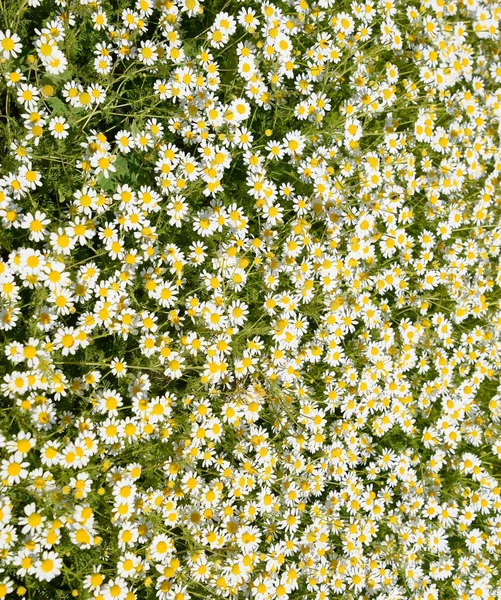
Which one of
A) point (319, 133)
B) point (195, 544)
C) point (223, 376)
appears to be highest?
point (319, 133)

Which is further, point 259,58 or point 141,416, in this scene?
point 259,58

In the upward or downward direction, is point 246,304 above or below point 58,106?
below

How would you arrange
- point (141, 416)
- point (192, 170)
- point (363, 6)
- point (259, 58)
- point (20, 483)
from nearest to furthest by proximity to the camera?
point (20, 483), point (141, 416), point (192, 170), point (259, 58), point (363, 6)

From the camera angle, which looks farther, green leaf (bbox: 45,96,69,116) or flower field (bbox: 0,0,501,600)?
green leaf (bbox: 45,96,69,116)

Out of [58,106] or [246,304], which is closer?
[58,106]

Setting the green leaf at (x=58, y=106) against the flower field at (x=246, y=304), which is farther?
the green leaf at (x=58, y=106)

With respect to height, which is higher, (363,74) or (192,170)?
(363,74)

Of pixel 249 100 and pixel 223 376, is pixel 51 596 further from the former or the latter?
pixel 249 100

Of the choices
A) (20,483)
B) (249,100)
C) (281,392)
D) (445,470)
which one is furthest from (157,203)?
(445,470)
